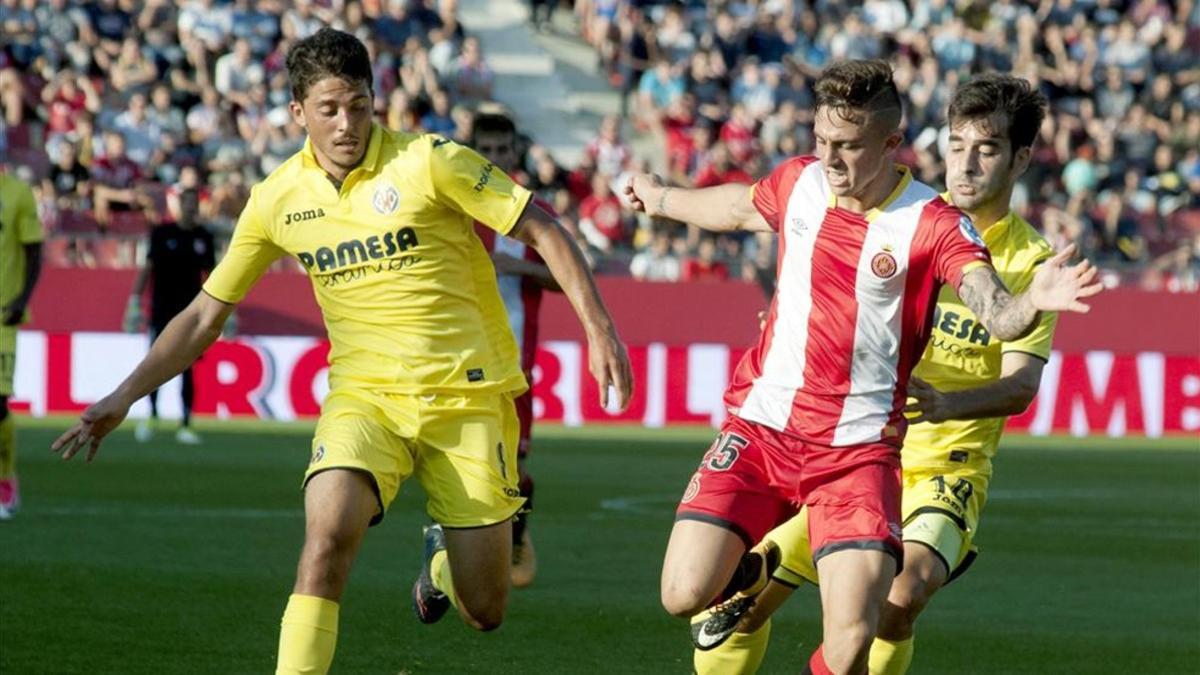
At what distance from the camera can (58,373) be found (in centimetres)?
2217

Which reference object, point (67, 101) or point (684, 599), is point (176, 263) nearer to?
point (67, 101)

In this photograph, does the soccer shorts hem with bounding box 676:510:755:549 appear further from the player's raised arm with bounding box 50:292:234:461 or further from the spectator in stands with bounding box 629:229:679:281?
the spectator in stands with bounding box 629:229:679:281

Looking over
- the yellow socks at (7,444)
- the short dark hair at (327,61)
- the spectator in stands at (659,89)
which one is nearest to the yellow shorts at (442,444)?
the short dark hair at (327,61)

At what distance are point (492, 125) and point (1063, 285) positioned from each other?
5.09m

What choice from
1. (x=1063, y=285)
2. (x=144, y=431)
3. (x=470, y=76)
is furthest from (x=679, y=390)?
(x=1063, y=285)

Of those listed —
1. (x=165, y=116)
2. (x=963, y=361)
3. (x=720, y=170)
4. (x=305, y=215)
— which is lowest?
(x=963, y=361)

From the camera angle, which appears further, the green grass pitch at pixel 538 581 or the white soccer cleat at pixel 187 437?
the white soccer cleat at pixel 187 437

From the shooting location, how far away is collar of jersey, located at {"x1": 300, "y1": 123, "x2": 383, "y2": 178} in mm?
7371

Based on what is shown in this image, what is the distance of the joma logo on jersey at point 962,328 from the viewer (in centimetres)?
774

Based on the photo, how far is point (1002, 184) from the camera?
25.8 ft

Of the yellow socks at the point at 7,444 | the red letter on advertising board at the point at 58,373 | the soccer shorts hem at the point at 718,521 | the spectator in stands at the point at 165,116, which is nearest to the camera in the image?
the soccer shorts hem at the point at 718,521

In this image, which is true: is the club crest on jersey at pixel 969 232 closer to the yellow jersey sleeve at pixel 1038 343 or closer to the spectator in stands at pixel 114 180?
the yellow jersey sleeve at pixel 1038 343

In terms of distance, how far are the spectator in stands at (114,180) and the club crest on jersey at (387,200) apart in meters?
16.5

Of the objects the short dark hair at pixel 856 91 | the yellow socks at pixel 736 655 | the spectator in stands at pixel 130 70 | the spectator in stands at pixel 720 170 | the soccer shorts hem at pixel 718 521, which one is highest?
the spectator in stands at pixel 130 70
